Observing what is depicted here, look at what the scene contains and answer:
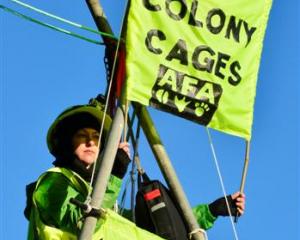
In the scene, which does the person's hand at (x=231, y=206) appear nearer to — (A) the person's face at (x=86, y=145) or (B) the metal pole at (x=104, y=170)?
(A) the person's face at (x=86, y=145)

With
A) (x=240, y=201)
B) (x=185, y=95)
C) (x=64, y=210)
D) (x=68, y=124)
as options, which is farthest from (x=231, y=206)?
(x=64, y=210)

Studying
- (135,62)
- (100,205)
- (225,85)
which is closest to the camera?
(100,205)

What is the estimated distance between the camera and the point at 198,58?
6570 mm

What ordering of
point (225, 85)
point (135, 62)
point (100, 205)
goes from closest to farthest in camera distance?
point (100, 205) → point (135, 62) → point (225, 85)

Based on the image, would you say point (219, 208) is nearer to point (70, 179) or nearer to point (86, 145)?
point (86, 145)

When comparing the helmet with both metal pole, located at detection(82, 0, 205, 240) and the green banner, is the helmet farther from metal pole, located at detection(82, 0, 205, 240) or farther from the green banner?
the green banner

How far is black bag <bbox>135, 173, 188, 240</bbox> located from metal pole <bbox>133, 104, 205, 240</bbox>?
48 millimetres

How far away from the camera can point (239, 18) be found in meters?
6.91

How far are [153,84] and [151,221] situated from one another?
3.13 feet

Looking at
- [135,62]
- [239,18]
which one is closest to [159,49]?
[135,62]

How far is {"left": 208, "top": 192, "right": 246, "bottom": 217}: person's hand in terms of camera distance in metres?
7.13

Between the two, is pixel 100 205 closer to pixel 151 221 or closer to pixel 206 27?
pixel 151 221

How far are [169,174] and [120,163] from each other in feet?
2.15

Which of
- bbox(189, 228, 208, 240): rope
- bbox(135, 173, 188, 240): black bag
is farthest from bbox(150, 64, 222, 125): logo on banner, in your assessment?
bbox(189, 228, 208, 240): rope
